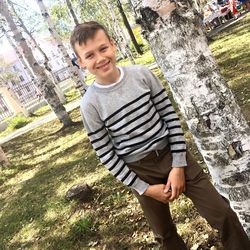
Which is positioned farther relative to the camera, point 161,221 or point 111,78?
point 161,221

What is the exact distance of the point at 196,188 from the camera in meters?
2.72

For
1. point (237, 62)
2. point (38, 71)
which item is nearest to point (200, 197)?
point (237, 62)

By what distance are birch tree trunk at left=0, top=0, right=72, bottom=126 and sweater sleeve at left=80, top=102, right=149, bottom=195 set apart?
10.7 metres

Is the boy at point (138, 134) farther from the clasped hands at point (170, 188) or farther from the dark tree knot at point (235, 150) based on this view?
the dark tree knot at point (235, 150)

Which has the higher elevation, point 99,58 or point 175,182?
point 99,58

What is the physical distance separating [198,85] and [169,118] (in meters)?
0.31

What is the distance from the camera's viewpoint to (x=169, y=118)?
2.76 meters

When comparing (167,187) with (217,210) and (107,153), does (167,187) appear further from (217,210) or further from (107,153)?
(107,153)

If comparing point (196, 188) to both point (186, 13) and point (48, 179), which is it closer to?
point (186, 13)

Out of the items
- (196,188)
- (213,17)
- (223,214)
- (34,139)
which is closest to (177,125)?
(196,188)

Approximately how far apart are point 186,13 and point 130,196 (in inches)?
143

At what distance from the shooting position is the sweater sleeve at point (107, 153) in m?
2.62

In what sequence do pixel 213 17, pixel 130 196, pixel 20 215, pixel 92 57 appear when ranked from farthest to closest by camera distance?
1. pixel 213 17
2. pixel 20 215
3. pixel 130 196
4. pixel 92 57

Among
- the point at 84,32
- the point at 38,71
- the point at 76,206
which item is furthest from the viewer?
the point at 38,71
